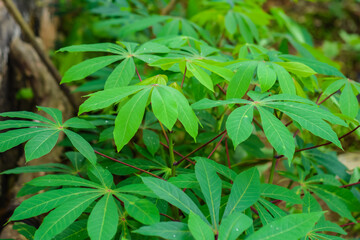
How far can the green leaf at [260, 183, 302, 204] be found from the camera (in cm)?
85

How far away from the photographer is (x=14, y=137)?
85 centimetres

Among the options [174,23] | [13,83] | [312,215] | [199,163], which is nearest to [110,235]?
[199,163]

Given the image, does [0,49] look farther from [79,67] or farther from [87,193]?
[87,193]

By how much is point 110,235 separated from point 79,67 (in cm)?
54

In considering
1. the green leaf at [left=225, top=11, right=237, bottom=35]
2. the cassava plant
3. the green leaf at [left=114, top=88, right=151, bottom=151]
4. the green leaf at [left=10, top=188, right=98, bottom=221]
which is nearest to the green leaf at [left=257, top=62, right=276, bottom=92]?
the cassava plant

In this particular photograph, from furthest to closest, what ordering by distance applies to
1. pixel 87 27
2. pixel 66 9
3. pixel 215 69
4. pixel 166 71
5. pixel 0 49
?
pixel 87 27 < pixel 66 9 < pixel 0 49 < pixel 166 71 < pixel 215 69

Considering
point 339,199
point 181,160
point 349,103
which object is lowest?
point 339,199

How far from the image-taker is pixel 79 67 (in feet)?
3.28

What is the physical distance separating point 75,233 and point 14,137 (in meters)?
0.30

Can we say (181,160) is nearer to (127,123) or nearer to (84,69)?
(127,123)

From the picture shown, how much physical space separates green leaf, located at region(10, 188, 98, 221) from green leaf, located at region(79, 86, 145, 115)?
20 centimetres

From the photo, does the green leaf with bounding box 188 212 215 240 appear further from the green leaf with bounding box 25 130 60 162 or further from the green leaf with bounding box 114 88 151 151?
the green leaf with bounding box 25 130 60 162

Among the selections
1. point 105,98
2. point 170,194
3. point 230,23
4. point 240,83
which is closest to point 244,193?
point 170,194

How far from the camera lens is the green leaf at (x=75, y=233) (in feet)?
2.83
